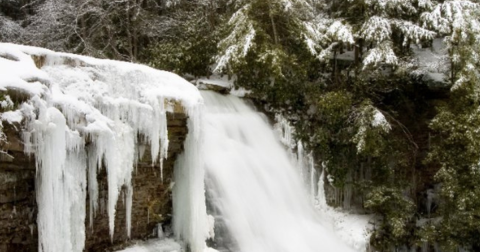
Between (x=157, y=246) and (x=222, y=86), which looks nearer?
(x=157, y=246)

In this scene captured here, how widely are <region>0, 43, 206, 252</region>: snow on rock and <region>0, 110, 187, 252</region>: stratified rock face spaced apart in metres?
0.22

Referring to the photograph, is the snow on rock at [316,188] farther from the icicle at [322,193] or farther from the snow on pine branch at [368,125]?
the snow on pine branch at [368,125]

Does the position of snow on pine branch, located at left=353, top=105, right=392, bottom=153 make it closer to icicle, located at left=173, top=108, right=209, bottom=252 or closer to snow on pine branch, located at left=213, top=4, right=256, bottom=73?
snow on pine branch, located at left=213, top=4, right=256, bottom=73

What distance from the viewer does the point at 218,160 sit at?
928 centimetres

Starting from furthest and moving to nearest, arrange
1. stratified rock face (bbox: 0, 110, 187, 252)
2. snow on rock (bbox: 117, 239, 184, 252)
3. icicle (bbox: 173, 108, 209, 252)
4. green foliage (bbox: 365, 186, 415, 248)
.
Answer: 1. green foliage (bbox: 365, 186, 415, 248)
2. icicle (bbox: 173, 108, 209, 252)
3. snow on rock (bbox: 117, 239, 184, 252)
4. stratified rock face (bbox: 0, 110, 187, 252)

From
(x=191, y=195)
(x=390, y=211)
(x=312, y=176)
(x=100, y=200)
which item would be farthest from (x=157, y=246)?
(x=390, y=211)

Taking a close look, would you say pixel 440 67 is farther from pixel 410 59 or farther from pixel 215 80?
pixel 215 80

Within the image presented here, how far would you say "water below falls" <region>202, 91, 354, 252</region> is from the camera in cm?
870

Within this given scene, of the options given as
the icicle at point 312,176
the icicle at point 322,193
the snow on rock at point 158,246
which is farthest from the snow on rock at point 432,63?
the snow on rock at point 158,246

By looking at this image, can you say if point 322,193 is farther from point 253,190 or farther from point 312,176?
point 253,190

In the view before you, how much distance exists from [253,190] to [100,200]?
12.1 ft

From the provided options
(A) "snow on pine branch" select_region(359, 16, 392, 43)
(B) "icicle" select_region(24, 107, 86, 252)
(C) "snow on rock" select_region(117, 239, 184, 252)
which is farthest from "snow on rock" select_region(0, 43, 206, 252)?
(A) "snow on pine branch" select_region(359, 16, 392, 43)

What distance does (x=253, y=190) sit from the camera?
31.3ft

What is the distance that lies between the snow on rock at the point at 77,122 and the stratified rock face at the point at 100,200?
22 cm
